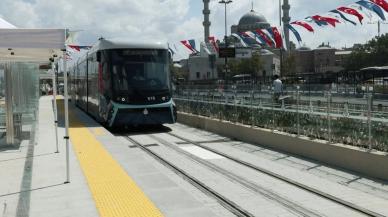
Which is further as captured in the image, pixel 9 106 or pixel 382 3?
pixel 382 3

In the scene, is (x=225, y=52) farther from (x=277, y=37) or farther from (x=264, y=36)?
(x=277, y=37)

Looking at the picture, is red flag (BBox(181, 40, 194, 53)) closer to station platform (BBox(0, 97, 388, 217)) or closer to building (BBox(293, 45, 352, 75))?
station platform (BBox(0, 97, 388, 217))

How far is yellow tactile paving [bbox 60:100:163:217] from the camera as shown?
7133mm

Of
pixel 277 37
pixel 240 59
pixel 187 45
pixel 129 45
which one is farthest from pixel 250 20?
pixel 129 45

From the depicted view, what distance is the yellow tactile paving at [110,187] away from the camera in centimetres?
713

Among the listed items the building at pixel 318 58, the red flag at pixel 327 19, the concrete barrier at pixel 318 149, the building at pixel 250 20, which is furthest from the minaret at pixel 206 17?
the concrete barrier at pixel 318 149

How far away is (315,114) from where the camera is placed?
1201 centimetres

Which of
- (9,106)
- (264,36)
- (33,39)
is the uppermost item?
(264,36)

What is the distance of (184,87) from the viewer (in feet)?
88.3

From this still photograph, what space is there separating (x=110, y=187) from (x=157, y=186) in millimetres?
749

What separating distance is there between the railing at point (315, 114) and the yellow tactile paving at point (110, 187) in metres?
4.33

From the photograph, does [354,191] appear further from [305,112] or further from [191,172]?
[305,112]

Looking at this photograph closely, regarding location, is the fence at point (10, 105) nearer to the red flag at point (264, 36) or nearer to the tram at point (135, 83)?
the tram at point (135, 83)

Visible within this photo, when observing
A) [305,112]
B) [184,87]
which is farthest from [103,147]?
[184,87]
